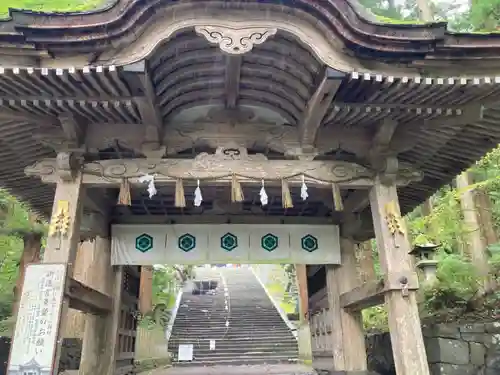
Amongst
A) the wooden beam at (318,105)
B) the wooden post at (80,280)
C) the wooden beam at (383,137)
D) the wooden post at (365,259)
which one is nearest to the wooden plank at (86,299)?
the wooden beam at (318,105)

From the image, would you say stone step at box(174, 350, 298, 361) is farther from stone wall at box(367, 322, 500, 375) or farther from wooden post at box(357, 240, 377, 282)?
stone wall at box(367, 322, 500, 375)

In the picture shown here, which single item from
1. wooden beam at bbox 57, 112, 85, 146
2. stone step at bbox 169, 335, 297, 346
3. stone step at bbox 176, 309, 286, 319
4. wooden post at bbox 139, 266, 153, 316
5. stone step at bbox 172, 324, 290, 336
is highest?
wooden beam at bbox 57, 112, 85, 146

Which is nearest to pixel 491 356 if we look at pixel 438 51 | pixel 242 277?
pixel 438 51

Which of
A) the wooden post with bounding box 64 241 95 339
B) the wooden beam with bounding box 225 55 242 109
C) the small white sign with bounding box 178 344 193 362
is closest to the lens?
the wooden beam with bounding box 225 55 242 109

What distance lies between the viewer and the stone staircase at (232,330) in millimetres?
15977

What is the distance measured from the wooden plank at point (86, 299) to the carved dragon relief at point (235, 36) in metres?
3.28

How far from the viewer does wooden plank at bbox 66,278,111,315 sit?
505 cm

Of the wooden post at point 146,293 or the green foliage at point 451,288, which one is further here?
the wooden post at point 146,293

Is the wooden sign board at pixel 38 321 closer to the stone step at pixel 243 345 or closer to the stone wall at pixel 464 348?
the stone wall at pixel 464 348

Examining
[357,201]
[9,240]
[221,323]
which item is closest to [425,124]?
[357,201]

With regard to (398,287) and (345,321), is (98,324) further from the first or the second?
(398,287)

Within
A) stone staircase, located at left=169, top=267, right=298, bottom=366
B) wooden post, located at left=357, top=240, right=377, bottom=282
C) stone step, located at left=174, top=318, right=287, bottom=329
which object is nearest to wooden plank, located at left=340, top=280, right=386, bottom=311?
wooden post, located at left=357, top=240, right=377, bottom=282

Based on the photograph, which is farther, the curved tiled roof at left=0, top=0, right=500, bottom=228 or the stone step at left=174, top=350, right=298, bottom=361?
the stone step at left=174, top=350, right=298, bottom=361

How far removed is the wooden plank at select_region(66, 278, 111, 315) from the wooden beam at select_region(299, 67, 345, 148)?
3493mm
